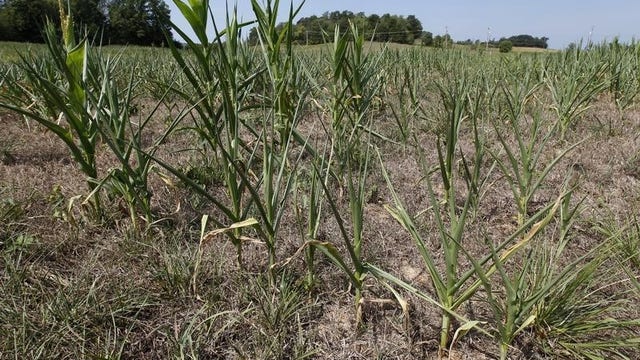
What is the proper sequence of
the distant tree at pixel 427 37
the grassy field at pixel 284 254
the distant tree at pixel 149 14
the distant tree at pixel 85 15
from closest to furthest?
the grassy field at pixel 284 254
the distant tree at pixel 149 14
the distant tree at pixel 85 15
the distant tree at pixel 427 37

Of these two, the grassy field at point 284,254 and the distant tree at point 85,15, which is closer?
the grassy field at point 284,254

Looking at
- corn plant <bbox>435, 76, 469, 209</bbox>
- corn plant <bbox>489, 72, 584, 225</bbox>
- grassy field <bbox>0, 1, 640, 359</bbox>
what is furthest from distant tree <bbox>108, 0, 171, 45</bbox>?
corn plant <bbox>489, 72, 584, 225</bbox>

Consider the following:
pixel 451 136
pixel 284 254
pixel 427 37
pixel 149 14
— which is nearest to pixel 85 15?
pixel 149 14

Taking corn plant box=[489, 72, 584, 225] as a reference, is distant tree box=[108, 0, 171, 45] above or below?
above

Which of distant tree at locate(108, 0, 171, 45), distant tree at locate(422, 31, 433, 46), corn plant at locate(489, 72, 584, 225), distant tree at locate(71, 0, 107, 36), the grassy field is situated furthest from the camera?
distant tree at locate(422, 31, 433, 46)

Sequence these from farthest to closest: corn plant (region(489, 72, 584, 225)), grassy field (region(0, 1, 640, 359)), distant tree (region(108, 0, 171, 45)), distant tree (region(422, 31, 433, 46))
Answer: distant tree (region(422, 31, 433, 46)), corn plant (region(489, 72, 584, 225)), distant tree (region(108, 0, 171, 45)), grassy field (region(0, 1, 640, 359))

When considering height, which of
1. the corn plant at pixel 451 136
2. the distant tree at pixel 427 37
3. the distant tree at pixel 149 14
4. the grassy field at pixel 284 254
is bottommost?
the grassy field at pixel 284 254

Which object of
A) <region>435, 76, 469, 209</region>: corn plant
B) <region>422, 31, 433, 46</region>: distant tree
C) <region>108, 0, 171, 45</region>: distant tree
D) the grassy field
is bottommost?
the grassy field

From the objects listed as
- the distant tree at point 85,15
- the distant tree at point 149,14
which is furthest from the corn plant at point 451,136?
the distant tree at point 85,15

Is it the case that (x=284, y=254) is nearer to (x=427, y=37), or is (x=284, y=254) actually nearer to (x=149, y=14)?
(x=149, y=14)

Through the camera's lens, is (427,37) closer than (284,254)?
No

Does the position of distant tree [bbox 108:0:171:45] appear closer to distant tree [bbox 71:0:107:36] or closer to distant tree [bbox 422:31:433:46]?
distant tree [bbox 71:0:107:36]

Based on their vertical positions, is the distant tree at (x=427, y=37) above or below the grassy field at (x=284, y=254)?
above

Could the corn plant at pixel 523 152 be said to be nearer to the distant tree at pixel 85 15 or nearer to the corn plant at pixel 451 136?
the corn plant at pixel 451 136
